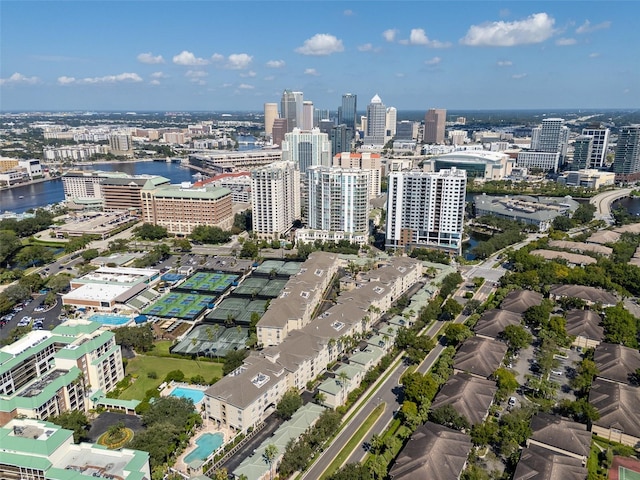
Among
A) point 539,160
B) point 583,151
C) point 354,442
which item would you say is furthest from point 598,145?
point 354,442

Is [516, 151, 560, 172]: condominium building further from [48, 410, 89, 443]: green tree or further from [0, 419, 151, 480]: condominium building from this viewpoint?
[0, 419, 151, 480]: condominium building

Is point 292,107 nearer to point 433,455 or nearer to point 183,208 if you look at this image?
point 183,208

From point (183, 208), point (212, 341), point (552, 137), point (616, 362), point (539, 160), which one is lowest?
point (212, 341)

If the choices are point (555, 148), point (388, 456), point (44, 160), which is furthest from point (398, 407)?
point (44, 160)

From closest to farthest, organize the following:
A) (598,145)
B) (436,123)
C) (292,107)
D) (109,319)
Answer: (109,319), (598,145), (292,107), (436,123)

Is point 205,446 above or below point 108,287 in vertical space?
below

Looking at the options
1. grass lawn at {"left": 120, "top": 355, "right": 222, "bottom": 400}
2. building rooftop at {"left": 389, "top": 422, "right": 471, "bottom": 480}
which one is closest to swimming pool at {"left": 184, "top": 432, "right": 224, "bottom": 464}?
grass lawn at {"left": 120, "top": 355, "right": 222, "bottom": 400}
